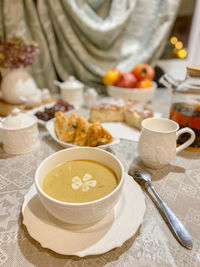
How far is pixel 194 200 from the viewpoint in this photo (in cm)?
78

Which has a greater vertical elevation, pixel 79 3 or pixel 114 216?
pixel 79 3

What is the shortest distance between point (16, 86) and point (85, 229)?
1227mm

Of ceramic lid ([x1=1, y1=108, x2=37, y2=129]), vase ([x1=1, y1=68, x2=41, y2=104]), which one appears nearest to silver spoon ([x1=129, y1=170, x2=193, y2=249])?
ceramic lid ([x1=1, y1=108, x2=37, y2=129])

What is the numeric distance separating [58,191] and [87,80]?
1.60m

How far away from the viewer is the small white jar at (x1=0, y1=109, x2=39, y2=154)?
1013mm

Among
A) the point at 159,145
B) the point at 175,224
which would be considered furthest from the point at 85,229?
the point at 159,145

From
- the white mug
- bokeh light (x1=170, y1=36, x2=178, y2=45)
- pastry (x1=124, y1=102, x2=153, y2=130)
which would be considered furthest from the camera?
bokeh light (x1=170, y1=36, x2=178, y2=45)

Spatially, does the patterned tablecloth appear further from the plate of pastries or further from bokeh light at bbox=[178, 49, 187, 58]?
bokeh light at bbox=[178, 49, 187, 58]

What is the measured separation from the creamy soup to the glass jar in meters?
0.52

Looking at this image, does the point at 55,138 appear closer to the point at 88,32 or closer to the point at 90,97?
the point at 90,97

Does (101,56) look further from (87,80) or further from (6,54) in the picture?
(6,54)

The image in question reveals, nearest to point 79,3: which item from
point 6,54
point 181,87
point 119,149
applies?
point 6,54

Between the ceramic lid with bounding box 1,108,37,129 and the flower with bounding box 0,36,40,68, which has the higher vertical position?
the flower with bounding box 0,36,40,68

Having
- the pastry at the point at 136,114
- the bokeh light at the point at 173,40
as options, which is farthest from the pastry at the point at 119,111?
the bokeh light at the point at 173,40
